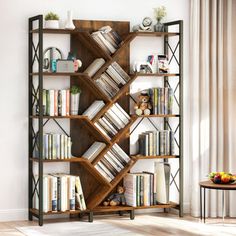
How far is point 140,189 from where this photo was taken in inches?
278

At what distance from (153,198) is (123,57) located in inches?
61.3

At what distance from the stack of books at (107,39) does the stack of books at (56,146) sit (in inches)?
41.3

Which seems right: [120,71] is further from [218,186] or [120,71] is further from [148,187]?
[218,186]

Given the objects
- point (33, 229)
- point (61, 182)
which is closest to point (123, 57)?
point (61, 182)

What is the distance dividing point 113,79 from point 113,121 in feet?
1.45

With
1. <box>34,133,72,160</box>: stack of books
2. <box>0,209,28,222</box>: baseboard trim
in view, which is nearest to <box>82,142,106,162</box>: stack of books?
<box>34,133,72,160</box>: stack of books

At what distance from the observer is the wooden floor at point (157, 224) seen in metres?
6.27

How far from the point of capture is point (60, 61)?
6625 mm

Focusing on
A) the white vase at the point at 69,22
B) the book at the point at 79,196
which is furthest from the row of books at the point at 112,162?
the white vase at the point at 69,22

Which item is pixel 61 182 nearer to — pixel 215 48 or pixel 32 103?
pixel 32 103

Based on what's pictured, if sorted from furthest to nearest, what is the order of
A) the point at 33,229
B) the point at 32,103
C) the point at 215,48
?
the point at 215,48, the point at 32,103, the point at 33,229

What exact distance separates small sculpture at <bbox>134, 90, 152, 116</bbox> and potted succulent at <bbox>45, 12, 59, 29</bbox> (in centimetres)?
121

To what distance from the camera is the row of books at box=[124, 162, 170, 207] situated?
7043 mm

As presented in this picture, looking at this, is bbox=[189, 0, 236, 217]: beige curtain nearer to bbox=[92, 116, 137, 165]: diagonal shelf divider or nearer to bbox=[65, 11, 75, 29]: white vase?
bbox=[92, 116, 137, 165]: diagonal shelf divider
